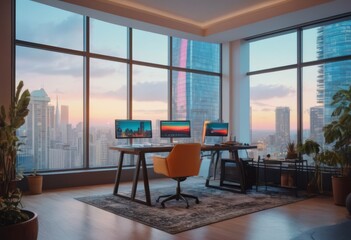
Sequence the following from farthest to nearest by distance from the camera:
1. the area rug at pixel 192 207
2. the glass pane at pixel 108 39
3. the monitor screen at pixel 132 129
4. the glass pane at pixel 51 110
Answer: the glass pane at pixel 108 39 < the glass pane at pixel 51 110 < the monitor screen at pixel 132 129 < the area rug at pixel 192 207

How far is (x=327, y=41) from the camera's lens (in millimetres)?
6516

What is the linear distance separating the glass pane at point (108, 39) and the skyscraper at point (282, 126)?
353 cm

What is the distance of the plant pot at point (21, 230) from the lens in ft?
8.40

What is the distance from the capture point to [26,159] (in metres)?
5.88

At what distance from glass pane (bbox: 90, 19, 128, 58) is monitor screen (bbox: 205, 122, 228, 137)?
2352mm

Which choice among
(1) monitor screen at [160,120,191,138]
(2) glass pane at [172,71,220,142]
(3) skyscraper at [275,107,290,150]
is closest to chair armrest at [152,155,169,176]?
(1) monitor screen at [160,120,191,138]

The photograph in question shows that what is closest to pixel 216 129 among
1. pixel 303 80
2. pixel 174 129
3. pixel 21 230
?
pixel 174 129

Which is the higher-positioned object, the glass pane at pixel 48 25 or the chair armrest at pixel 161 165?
the glass pane at pixel 48 25

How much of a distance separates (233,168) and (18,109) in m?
3.90

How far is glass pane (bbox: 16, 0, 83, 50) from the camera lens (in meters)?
5.86

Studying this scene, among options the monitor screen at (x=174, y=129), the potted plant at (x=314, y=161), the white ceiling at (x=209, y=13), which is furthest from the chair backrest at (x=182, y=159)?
the white ceiling at (x=209, y=13)

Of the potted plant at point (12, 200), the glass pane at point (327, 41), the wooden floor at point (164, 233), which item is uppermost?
the glass pane at point (327, 41)

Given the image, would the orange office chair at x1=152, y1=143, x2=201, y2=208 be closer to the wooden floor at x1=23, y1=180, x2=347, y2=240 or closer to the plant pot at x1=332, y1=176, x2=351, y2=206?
the wooden floor at x1=23, y1=180, x2=347, y2=240

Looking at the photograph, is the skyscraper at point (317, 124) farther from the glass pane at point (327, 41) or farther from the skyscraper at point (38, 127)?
Answer: the skyscraper at point (38, 127)
